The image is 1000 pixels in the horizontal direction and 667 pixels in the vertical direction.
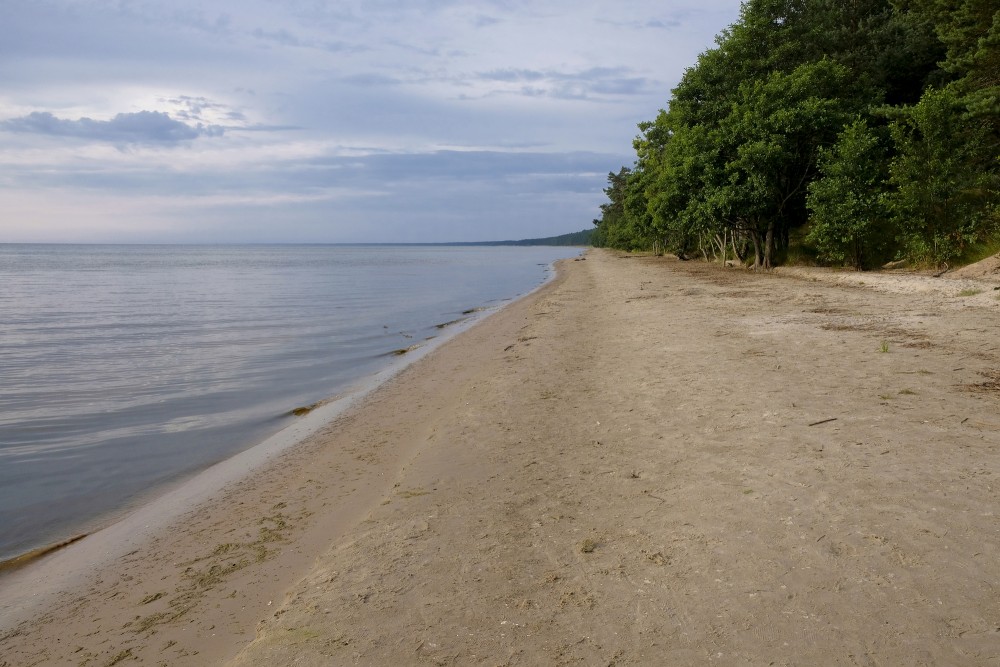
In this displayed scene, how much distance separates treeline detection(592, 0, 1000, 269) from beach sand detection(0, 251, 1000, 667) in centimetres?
1592

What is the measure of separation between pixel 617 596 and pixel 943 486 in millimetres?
2969

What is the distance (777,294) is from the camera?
1995cm

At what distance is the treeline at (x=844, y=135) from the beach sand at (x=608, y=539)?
1592cm

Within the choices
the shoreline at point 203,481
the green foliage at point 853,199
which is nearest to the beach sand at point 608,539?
the shoreline at point 203,481

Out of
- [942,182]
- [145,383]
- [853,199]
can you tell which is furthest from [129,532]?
[853,199]

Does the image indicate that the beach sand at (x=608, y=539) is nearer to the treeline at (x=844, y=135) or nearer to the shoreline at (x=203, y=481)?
the shoreline at (x=203, y=481)

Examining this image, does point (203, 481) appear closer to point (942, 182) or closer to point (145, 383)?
point (145, 383)

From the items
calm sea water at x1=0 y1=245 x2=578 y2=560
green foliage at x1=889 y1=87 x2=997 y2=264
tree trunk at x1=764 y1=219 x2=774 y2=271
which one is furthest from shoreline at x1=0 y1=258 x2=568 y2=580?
tree trunk at x1=764 y1=219 x2=774 y2=271

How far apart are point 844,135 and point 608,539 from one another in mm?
25818

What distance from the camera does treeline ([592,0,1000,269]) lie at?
841 inches

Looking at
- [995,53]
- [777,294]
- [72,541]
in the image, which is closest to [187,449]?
[72,541]

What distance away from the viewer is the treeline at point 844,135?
70.1 ft

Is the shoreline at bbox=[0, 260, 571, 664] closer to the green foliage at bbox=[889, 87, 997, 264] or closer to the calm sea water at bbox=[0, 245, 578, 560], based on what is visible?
the calm sea water at bbox=[0, 245, 578, 560]

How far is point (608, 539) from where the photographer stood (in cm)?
448
